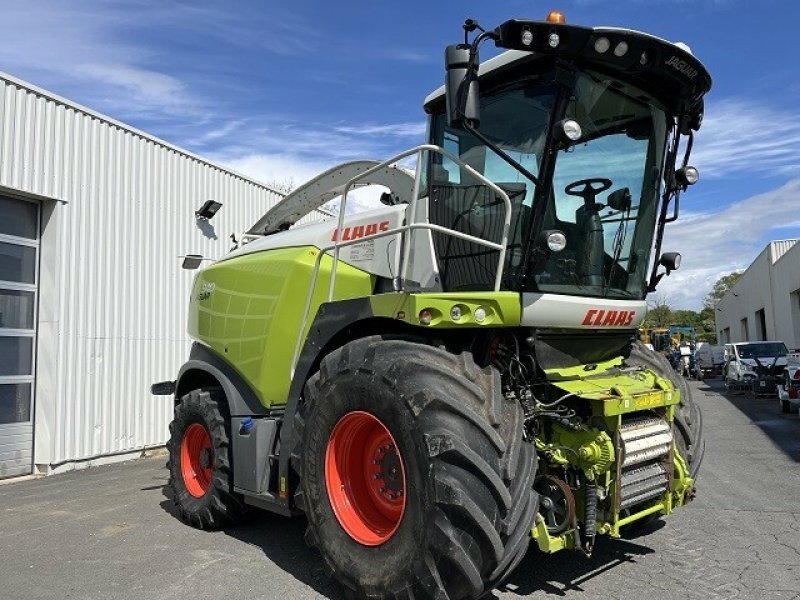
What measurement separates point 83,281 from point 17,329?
114 cm

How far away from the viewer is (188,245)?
12164mm

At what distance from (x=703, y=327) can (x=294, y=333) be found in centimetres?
9926

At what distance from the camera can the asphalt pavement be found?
13.9 ft

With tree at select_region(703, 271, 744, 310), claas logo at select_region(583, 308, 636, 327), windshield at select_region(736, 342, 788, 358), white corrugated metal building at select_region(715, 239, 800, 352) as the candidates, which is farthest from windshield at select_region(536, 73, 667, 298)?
tree at select_region(703, 271, 744, 310)

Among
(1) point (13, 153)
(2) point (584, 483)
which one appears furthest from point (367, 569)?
(1) point (13, 153)

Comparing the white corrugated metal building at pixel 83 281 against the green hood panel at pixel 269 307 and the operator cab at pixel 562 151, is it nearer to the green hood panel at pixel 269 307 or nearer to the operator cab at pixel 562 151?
the green hood panel at pixel 269 307

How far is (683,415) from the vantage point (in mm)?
5109

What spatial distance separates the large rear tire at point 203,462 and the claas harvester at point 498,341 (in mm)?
316

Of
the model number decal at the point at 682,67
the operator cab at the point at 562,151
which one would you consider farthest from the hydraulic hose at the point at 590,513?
the model number decal at the point at 682,67

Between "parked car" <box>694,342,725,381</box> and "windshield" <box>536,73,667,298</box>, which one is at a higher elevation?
"windshield" <box>536,73,667,298</box>

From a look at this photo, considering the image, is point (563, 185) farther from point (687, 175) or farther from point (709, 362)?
point (709, 362)

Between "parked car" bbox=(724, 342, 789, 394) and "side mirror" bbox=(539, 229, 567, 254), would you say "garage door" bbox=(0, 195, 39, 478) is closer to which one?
"side mirror" bbox=(539, 229, 567, 254)

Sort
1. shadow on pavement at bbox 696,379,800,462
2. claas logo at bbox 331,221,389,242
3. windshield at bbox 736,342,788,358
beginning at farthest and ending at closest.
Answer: windshield at bbox 736,342,788,358 < shadow on pavement at bbox 696,379,800,462 < claas logo at bbox 331,221,389,242

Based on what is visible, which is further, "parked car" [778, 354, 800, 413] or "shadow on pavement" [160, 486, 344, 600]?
"parked car" [778, 354, 800, 413]
